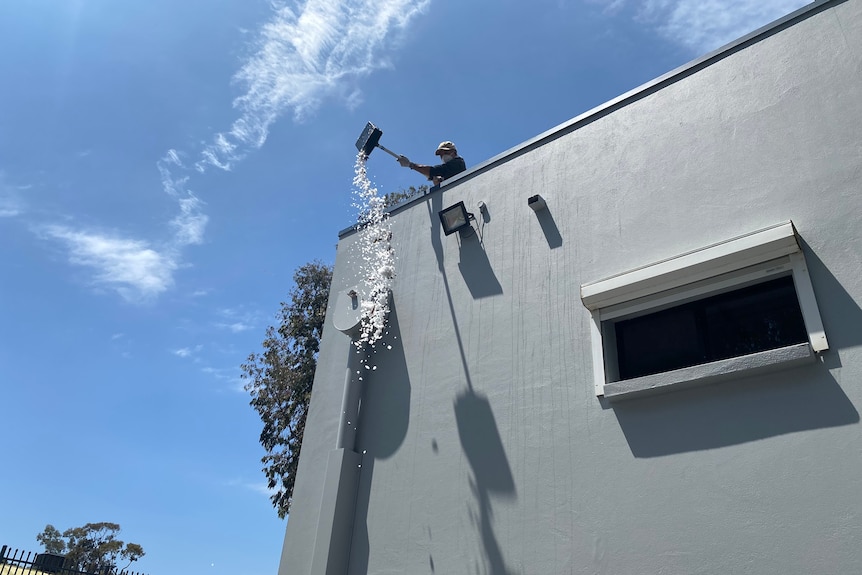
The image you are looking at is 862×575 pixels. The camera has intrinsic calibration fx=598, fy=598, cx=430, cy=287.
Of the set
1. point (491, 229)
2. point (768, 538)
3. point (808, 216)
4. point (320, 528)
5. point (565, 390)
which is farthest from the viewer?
point (491, 229)

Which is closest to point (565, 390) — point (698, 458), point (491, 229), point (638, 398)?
point (638, 398)

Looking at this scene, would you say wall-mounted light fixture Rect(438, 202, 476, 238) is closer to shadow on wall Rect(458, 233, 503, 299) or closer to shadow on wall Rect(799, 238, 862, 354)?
shadow on wall Rect(458, 233, 503, 299)

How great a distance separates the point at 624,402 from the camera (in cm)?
373

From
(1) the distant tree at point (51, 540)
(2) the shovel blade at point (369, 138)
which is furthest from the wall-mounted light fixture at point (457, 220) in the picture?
(1) the distant tree at point (51, 540)

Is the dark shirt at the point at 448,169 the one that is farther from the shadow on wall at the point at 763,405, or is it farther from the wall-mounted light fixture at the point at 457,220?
the shadow on wall at the point at 763,405

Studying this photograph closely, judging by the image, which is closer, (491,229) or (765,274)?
(765,274)

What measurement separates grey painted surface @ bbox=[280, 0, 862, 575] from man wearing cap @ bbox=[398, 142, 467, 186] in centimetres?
57

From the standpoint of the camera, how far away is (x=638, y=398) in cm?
367

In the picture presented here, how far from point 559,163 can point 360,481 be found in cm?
319

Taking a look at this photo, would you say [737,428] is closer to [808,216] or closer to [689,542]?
[689,542]

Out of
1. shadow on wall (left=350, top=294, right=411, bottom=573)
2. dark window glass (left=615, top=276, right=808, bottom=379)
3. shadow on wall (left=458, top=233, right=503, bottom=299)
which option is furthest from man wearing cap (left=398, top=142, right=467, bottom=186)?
dark window glass (left=615, top=276, right=808, bottom=379)

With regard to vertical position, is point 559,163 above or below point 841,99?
above

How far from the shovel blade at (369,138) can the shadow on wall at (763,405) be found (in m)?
4.12

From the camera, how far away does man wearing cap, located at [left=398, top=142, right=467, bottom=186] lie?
6348mm
